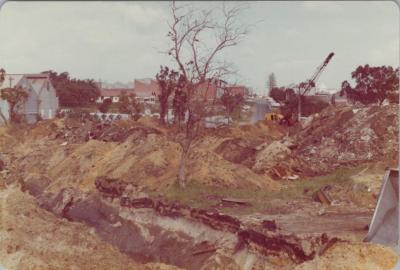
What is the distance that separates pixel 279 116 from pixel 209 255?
3763mm

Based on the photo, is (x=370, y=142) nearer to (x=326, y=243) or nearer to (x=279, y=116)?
(x=279, y=116)

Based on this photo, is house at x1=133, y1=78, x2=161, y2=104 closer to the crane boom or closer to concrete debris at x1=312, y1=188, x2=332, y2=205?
the crane boom

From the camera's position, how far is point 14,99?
367 inches

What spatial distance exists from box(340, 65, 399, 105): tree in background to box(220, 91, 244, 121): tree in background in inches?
78.6

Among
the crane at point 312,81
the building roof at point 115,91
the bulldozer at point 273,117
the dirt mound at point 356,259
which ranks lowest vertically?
the dirt mound at point 356,259

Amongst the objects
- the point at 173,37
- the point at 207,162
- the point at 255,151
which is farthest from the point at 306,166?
the point at 173,37

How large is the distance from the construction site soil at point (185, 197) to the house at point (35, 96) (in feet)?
0.99

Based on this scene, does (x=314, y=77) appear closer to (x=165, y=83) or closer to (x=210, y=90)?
(x=210, y=90)

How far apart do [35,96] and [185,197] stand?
372cm

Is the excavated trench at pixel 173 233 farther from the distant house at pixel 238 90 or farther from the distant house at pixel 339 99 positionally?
the distant house at pixel 339 99

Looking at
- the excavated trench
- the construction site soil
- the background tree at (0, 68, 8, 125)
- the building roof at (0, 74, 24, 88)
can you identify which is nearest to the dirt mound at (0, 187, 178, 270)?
the construction site soil

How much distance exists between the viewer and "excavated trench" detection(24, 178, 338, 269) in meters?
7.73

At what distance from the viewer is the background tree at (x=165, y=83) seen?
9.10m

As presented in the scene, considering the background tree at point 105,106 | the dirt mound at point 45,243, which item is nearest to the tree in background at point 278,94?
the background tree at point 105,106
